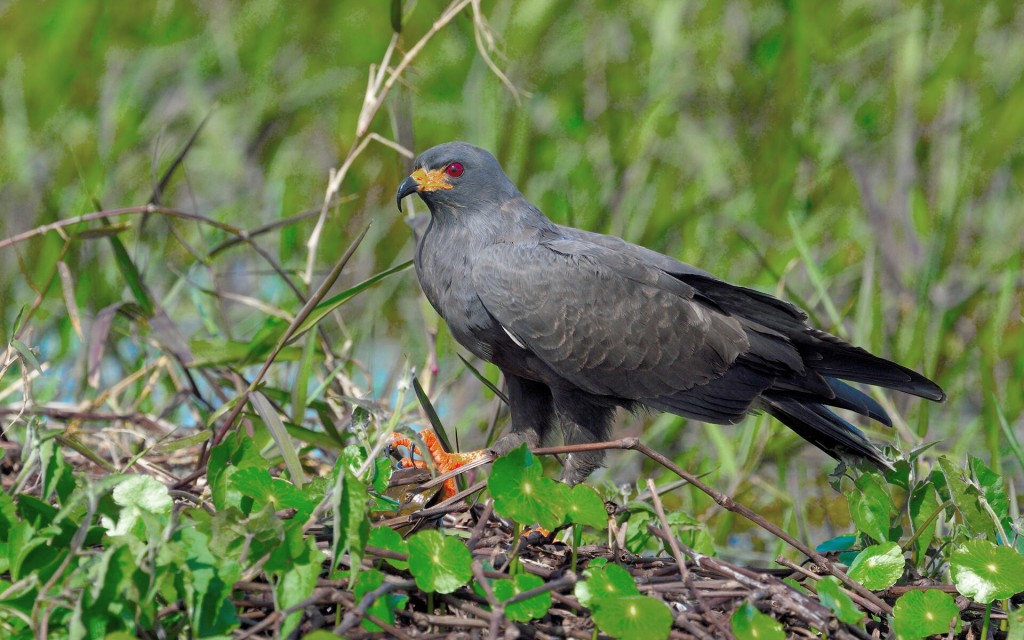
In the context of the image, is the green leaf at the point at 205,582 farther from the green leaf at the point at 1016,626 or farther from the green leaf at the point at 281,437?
the green leaf at the point at 1016,626

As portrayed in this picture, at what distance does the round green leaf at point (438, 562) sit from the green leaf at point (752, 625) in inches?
18.4

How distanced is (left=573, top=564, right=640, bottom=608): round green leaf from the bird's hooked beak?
166cm

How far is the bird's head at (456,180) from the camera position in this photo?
3.33 meters

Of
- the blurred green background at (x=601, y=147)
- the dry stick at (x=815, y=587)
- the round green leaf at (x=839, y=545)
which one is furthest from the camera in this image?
the blurred green background at (x=601, y=147)

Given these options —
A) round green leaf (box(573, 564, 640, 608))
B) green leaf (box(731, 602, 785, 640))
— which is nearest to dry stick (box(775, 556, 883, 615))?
green leaf (box(731, 602, 785, 640))

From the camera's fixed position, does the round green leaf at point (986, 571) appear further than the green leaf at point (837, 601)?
Yes

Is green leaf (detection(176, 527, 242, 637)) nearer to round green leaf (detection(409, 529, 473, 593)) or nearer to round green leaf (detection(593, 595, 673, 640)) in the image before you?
round green leaf (detection(409, 529, 473, 593))

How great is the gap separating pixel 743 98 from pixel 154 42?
10.9 ft

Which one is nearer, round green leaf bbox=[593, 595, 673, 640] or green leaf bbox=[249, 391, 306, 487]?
round green leaf bbox=[593, 595, 673, 640]

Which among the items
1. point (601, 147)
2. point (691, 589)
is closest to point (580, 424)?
point (691, 589)

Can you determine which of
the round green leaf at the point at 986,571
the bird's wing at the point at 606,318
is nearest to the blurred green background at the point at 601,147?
the bird's wing at the point at 606,318

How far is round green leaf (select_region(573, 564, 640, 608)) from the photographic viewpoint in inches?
74.4

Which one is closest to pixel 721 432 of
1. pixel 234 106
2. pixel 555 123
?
pixel 555 123

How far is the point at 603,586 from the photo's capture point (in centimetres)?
191
